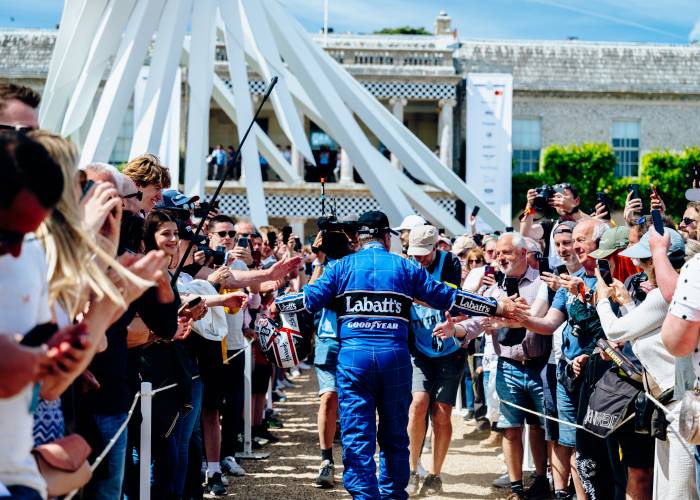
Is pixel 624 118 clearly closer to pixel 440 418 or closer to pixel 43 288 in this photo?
pixel 440 418

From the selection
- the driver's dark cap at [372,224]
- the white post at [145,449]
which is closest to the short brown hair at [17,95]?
the white post at [145,449]

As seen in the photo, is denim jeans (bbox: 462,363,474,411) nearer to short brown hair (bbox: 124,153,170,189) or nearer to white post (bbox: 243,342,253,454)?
white post (bbox: 243,342,253,454)

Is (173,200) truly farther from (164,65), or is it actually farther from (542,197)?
(164,65)

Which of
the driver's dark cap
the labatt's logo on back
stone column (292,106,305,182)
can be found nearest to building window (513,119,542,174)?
stone column (292,106,305,182)

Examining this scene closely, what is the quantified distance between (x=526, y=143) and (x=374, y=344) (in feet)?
95.8

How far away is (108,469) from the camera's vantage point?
3.49 metres

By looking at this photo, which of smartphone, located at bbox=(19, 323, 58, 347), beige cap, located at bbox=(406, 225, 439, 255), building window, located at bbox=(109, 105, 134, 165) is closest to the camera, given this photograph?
smartphone, located at bbox=(19, 323, 58, 347)

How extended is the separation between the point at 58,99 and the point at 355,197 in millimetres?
17147

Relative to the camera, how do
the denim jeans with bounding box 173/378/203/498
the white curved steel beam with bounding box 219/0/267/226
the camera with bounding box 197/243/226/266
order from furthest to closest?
the white curved steel beam with bounding box 219/0/267/226, the camera with bounding box 197/243/226/266, the denim jeans with bounding box 173/378/203/498

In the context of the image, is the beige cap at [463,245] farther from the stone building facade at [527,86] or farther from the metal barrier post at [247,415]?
the stone building facade at [527,86]

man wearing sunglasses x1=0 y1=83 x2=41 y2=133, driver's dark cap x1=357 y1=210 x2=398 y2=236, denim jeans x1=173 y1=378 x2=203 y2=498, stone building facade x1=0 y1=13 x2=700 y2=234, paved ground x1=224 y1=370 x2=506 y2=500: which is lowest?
paved ground x1=224 y1=370 x2=506 y2=500

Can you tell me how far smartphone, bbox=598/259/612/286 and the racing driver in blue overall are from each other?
0.52 m

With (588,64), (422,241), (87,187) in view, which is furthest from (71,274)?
(588,64)

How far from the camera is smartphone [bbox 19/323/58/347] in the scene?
85.7 inches
